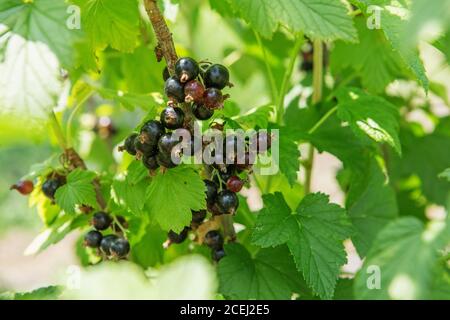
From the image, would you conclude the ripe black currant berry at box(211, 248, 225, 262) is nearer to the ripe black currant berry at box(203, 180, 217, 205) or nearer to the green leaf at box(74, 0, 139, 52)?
the ripe black currant berry at box(203, 180, 217, 205)

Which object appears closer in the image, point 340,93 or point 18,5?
point 18,5

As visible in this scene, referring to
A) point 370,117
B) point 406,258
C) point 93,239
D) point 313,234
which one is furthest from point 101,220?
point 406,258

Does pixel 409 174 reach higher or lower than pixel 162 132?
lower

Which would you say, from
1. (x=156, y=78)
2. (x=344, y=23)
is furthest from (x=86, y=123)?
(x=344, y=23)

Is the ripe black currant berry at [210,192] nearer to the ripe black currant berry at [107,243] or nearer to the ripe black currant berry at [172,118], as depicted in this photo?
the ripe black currant berry at [172,118]

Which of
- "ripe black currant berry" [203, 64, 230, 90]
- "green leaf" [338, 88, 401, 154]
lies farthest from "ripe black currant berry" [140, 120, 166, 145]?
"green leaf" [338, 88, 401, 154]
